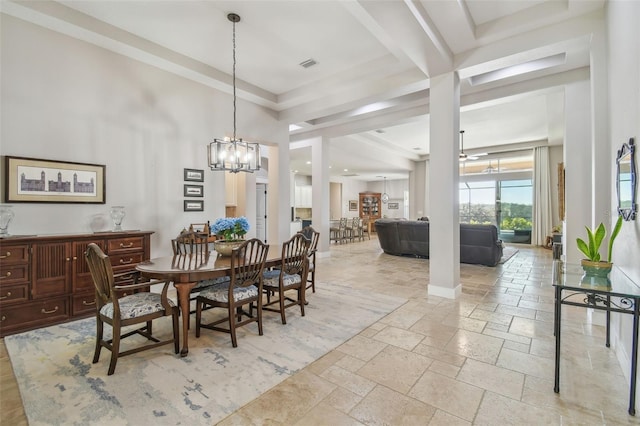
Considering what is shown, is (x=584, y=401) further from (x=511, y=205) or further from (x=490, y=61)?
(x=511, y=205)

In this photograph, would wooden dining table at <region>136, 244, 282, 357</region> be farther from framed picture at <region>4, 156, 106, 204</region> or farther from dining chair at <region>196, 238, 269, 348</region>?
framed picture at <region>4, 156, 106, 204</region>

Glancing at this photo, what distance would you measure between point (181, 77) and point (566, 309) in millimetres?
6208

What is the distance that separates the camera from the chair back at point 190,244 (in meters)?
3.39

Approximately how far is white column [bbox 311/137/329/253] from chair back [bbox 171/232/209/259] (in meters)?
4.00

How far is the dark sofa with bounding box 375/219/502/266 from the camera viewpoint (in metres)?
5.94

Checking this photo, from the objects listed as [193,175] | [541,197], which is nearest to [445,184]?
[193,175]

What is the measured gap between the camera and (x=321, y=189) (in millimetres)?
7496

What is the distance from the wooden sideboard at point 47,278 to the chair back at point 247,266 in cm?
100

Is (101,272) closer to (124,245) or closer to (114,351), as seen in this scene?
(114,351)

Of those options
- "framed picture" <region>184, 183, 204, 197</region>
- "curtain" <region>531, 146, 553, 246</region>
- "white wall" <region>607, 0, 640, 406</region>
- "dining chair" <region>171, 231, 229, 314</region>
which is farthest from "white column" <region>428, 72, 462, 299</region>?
"curtain" <region>531, 146, 553, 246</region>

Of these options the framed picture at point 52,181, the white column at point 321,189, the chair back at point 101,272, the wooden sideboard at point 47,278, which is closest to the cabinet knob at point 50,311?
the wooden sideboard at point 47,278

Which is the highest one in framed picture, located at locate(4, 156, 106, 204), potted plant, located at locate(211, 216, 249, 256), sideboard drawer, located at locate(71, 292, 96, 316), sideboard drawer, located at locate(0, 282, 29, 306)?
framed picture, located at locate(4, 156, 106, 204)

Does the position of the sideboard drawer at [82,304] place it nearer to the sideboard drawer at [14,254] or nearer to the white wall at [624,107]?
the sideboard drawer at [14,254]

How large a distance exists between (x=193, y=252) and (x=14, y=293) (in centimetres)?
163
